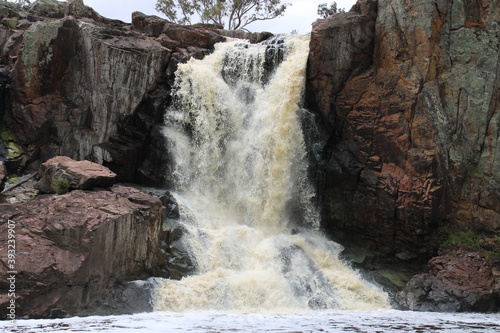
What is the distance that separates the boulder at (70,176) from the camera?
15.2 m

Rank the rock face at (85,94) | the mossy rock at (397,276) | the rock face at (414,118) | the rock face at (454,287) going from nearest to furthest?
the rock face at (454,287) < the mossy rock at (397,276) < the rock face at (414,118) < the rock face at (85,94)

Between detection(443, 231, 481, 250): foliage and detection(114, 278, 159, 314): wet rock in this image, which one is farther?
detection(443, 231, 481, 250): foliage

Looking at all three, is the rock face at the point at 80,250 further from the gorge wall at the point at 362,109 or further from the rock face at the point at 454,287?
the rock face at the point at 454,287

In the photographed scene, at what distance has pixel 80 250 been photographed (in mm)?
13188

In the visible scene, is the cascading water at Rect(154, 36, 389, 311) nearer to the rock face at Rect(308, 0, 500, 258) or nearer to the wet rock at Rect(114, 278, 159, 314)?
the wet rock at Rect(114, 278, 159, 314)

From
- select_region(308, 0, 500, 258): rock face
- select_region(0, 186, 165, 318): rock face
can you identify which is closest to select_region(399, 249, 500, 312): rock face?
select_region(308, 0, 500, 258): rock face

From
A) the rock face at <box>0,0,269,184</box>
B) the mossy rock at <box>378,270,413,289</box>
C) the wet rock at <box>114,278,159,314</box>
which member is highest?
the rock face at <box>0,0,269,184</box>

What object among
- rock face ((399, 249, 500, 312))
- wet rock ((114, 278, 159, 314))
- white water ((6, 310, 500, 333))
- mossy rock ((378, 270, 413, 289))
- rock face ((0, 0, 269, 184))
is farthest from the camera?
rock face ((0, 0, 269, 184))

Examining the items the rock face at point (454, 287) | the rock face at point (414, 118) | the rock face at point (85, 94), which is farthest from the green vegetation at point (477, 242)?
the rock face at point (85, 94)

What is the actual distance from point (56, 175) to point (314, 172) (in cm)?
1040

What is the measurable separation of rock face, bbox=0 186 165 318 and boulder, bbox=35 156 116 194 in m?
0.54

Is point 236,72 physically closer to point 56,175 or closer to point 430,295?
point 56,175

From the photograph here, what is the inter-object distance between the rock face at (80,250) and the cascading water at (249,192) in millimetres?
1366

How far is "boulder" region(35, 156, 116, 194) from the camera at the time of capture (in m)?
15.2
